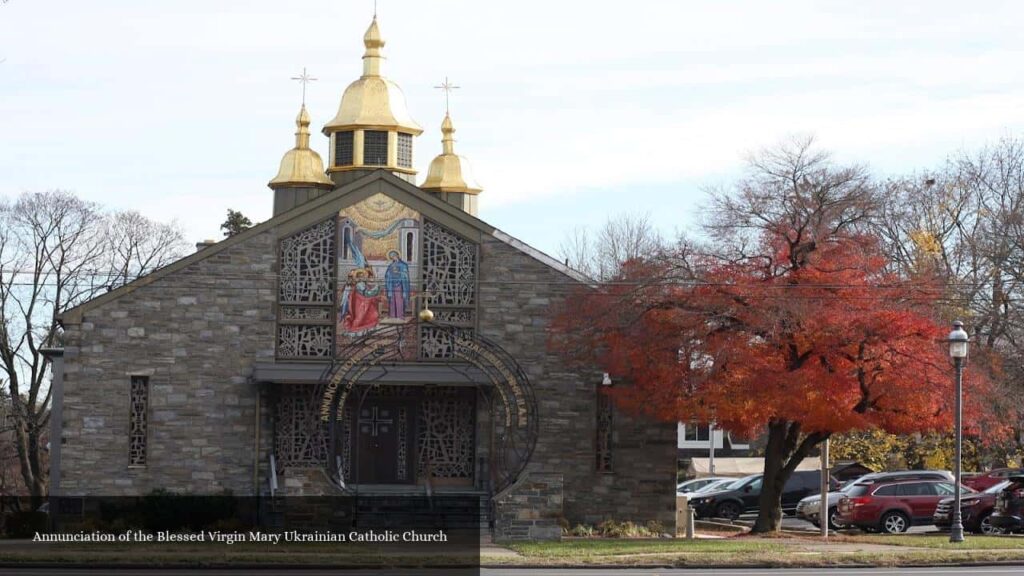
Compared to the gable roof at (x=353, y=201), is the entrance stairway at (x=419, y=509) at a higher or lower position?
lower

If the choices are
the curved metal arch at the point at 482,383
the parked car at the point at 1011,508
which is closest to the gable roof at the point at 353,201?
the curved metal arch at the point at 482,383

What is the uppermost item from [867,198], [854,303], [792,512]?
[867,198]

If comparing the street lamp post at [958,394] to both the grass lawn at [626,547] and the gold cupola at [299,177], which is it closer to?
the grass lawn at [626,547]

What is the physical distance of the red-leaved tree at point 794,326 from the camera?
3247 centimetres

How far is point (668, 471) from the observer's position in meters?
38.6

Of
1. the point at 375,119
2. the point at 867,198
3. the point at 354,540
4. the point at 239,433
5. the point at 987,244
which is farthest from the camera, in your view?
the point at 987,244

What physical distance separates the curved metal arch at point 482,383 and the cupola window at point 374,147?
771cm

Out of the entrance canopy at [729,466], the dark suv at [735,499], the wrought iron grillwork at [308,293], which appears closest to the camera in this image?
the wrought iron grillwork at [308,293]

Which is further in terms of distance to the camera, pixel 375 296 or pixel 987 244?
pixel 987 244

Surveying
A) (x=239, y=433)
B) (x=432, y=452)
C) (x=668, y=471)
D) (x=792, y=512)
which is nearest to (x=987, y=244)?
(x=792, y=512)

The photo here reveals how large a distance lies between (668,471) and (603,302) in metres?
5.58

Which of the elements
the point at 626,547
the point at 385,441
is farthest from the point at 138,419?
the point at 626,547

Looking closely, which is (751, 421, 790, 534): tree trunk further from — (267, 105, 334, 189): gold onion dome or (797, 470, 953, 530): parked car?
(267, 105, 334, 189): gold onion dome

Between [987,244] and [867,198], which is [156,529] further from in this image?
[987,244]
